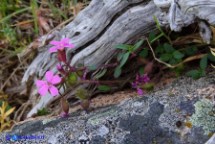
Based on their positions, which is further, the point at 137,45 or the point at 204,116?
the point at 137,45

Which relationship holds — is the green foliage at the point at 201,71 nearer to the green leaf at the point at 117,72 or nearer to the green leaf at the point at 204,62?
the green leaf at the point at 204,62

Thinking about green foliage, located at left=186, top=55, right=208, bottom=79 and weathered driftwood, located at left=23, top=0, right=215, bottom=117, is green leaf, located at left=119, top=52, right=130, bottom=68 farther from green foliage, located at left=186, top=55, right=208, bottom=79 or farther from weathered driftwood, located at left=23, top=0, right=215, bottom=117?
green foliage, located at left=186, top=55, right=208, bottom=79

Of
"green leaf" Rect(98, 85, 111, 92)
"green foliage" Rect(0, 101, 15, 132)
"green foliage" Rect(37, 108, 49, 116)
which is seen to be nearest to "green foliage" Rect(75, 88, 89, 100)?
"green leaf" Rect(98, 85, 111, 92)

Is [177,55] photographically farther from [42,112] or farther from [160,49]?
[42,112]

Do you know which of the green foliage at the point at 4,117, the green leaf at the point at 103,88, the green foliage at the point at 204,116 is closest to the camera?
the green foliage at the point at 204,116

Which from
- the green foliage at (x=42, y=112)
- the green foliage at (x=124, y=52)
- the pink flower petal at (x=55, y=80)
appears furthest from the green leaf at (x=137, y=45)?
the green foliage at (x=42, y=112)

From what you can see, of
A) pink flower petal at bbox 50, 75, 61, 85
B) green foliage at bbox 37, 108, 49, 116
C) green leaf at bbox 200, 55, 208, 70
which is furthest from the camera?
green foliage at bbox 37, 108, 49, 116

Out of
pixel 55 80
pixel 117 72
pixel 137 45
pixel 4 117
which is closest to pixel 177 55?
pixel 137 45
